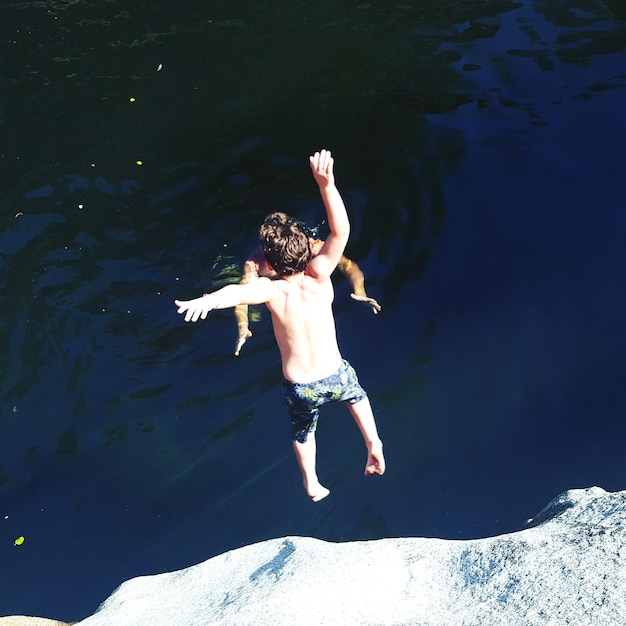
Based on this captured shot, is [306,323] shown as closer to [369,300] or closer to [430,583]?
[369,300]

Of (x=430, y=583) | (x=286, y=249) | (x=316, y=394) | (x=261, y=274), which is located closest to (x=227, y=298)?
(x=286, y=249)

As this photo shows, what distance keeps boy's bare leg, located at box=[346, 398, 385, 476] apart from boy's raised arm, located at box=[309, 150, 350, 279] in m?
0.85

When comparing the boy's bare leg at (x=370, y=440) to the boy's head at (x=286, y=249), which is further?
the boy's bare leg at (x=370, y=440)

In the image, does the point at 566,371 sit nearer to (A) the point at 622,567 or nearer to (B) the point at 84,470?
(A) the point at 622,567

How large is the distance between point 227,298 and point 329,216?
63 centimetres

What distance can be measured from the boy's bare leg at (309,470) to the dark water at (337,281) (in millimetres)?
709

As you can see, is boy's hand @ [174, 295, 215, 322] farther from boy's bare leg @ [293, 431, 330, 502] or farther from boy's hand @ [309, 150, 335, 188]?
boy's bare leg @ [293, 431, 330, 502]

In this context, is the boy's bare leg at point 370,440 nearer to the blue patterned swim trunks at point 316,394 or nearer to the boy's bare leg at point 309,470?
the blue patterned swim trunks at point 316,394

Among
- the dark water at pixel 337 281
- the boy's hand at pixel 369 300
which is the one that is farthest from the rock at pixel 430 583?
the boy's hand at pixel 369 300

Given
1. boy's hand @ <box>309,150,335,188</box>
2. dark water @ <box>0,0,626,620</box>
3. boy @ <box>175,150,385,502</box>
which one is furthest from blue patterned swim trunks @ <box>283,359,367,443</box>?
boy's hand @ <box>309,150,335,188</box>

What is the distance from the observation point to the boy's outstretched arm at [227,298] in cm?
356

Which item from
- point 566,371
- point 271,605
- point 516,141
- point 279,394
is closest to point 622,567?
point 271,605

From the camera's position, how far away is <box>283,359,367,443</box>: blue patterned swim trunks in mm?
4398

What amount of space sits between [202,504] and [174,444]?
1.52 feet
